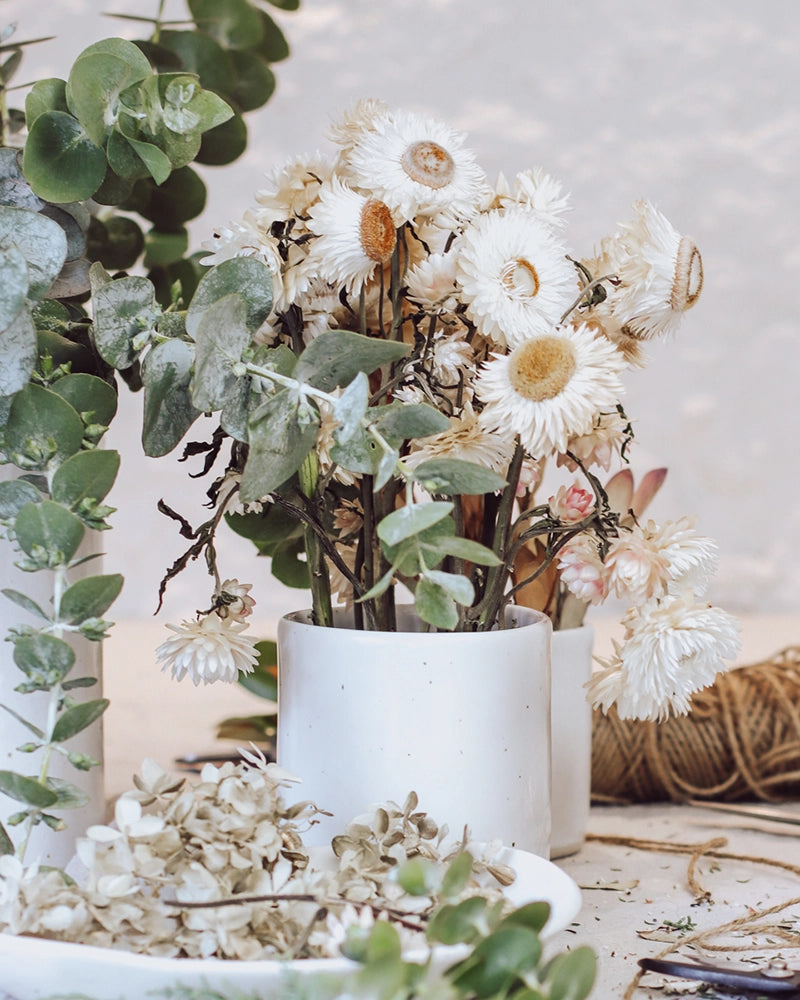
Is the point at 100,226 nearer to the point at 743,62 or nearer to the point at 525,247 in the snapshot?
the point at 525,247

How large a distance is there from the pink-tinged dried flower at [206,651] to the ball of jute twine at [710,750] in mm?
A: 256

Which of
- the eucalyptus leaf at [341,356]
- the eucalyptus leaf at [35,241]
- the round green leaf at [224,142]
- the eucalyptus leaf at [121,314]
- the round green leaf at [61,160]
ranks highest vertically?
the round green leaf at [224,142]

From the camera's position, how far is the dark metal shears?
0.29 meters

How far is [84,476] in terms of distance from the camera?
292 mm

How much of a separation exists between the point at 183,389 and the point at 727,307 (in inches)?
50.2

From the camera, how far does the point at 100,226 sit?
512 millimetres

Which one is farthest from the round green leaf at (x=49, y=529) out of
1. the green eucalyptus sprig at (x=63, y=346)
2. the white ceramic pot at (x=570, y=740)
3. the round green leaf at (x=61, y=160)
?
the white ceramic pot at (x=570, y=740)

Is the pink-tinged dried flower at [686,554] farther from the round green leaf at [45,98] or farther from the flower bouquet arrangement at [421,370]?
the round green leaf at [45,98]

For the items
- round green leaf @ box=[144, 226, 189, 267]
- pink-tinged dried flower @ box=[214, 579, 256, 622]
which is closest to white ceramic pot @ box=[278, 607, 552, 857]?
pink-tinged dried flower @ box=[214, 579, 256, 622]

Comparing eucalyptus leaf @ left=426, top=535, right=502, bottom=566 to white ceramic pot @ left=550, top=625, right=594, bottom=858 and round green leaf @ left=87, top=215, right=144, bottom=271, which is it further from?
round green leaf @ left=87, top=215, right=144, bottom=271

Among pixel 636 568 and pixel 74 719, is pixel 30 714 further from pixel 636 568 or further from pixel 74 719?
pixel 636 568

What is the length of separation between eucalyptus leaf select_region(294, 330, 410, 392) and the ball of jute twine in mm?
306

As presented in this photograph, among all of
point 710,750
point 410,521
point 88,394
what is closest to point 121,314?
point 88,394

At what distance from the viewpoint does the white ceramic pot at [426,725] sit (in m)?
0.34
